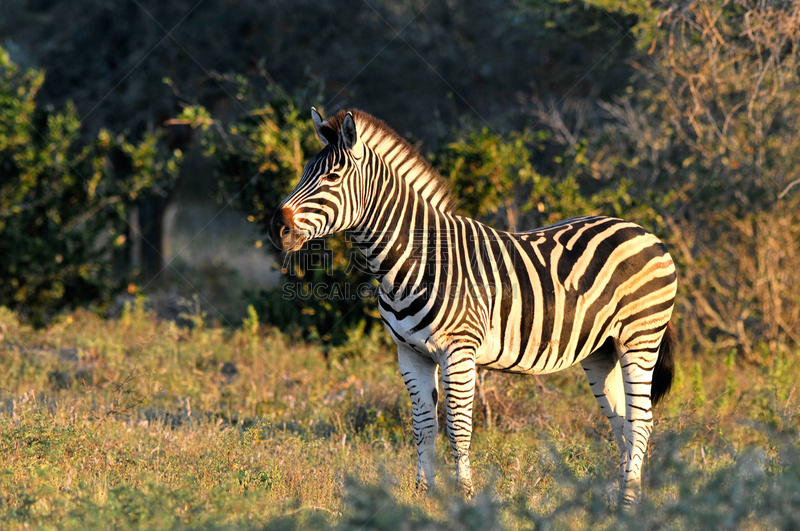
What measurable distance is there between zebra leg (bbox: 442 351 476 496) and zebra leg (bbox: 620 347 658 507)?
4.12 feet

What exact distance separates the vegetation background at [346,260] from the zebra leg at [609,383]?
0.74ft

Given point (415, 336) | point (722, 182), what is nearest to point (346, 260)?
point (415, 336)

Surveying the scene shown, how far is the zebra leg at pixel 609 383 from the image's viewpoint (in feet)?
17.1

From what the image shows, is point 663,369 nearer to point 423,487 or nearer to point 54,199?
point 423,487

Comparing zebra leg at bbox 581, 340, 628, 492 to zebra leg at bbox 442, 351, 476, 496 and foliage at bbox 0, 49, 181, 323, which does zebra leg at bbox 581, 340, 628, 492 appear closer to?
zebra leg at bbox 442, 351, 476, 496

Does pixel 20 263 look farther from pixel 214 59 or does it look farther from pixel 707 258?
pixel 707 258

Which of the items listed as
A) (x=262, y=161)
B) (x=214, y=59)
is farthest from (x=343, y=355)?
(x=214, y=59)

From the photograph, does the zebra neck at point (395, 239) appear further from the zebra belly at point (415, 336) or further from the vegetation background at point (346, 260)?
the vegetation background at point (346, 260)

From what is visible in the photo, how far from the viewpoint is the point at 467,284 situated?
465cm

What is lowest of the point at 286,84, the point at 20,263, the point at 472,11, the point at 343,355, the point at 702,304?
the point at 20,263

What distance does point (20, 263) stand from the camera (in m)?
9.36

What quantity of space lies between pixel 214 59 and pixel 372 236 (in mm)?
10172

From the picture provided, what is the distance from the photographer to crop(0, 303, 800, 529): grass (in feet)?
11.1

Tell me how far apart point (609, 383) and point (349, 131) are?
2.76 m
